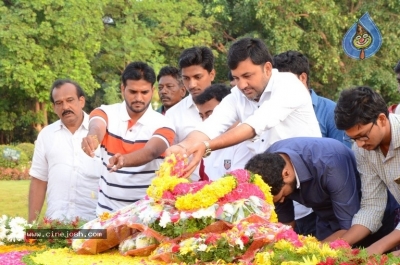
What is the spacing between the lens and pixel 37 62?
78.4 ft

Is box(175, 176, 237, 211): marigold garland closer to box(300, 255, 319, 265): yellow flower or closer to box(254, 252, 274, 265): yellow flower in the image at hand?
box(254, 252, 274, 265): yellow flower

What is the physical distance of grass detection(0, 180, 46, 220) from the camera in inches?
526

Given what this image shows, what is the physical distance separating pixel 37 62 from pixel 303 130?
2035 centimetres

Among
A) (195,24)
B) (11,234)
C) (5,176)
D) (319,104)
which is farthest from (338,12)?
(11,234)

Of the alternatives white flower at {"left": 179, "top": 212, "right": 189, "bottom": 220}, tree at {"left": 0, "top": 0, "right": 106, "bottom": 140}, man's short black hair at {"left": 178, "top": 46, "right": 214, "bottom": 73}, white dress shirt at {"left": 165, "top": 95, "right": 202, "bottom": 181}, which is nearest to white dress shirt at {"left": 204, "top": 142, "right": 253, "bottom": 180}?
white dress shirt at {"left": 165, "top": 95, "right": 202, "bottom": 181}

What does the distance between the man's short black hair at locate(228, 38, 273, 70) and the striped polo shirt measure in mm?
767

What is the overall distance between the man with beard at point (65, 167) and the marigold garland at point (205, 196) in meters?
1.76

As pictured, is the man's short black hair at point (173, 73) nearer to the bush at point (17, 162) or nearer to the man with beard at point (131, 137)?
the man with beard at point (131, 137)

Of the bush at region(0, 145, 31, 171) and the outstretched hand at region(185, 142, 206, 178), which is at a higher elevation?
the outstretched hand at region(185, 142, 206, 178)

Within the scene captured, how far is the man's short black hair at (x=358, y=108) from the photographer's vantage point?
12.1 feet

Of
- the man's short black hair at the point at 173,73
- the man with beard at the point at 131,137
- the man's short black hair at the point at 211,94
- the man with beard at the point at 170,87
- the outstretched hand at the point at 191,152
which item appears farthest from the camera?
the man's short black hair at the point at 173,73

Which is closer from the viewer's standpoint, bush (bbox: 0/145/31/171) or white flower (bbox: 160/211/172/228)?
white flower (bbox: 160/211/172/228)

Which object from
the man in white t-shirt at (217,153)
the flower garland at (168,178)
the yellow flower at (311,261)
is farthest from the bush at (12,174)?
the yellow flower at (311,261)

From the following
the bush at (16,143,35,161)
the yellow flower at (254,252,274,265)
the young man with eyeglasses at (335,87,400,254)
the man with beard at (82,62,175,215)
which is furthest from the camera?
the bush at (16,143,35,161)
